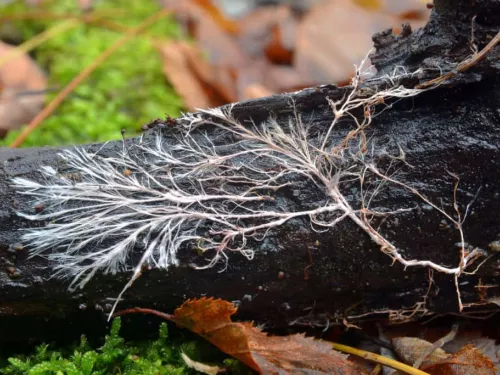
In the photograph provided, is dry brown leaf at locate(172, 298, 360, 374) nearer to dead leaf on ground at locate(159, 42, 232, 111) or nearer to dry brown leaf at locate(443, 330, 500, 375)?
dry brown leaf at locate(443, 330, 500, 375)

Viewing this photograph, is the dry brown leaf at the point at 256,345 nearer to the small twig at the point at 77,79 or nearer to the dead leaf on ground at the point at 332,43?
the small twig at the point at 77,79

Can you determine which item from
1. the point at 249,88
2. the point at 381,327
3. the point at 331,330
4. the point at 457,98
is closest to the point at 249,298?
the point at 331,330

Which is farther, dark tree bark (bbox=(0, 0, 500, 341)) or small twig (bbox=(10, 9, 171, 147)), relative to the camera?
small twig (bbox=(10, 9, 171, 147))

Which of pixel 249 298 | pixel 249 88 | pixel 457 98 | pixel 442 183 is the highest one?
pixel 249 88

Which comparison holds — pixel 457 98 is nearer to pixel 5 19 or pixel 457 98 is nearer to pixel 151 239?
pixel 151 239

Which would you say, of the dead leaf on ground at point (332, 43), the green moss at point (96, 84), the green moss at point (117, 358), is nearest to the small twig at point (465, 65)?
the green moss at point (117, 358)

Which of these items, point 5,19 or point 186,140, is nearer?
point 186,140

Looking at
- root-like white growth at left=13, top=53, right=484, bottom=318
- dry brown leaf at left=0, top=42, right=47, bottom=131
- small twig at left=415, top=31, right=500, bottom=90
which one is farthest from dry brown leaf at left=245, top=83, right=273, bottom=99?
small twig at left=415, top=31, right=500, bottom=90
